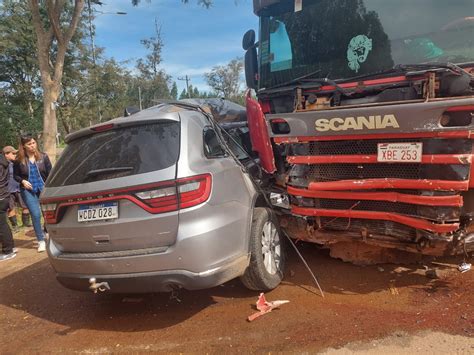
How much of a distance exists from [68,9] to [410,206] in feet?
72.0

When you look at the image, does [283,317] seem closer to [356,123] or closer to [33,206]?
[356,123]

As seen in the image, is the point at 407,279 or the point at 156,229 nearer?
the point at 156,229

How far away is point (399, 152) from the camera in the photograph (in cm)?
375

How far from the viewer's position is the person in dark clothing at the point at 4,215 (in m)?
6.64

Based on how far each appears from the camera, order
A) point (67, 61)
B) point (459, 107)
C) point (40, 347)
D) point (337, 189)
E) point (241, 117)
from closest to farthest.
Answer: point (459, 107) < point (40, 347) < point (337, 189) < point (241, 117) < point (67, 61)

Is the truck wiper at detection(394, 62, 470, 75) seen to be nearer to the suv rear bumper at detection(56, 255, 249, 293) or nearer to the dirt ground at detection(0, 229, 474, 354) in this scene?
the dirt ground at detection(0, 229, 474, 354)

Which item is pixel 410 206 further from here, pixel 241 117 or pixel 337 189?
pixel 241 117

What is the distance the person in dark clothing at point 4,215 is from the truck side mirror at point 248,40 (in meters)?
4.06

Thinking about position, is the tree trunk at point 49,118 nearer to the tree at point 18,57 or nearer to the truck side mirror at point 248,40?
the truck side mirror at point 248,40

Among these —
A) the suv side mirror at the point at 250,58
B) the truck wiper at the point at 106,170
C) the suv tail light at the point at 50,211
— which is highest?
the suv side mirror at the point at 250,58

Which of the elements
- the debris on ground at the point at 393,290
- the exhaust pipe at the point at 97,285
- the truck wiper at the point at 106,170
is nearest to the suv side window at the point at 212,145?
the truck wiper at the point at 106,170

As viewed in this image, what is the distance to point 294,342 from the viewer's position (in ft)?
11.3

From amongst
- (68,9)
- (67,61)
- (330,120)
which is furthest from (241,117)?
(67,61)

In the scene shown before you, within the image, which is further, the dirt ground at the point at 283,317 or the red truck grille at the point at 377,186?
the red truck grille at the point at 377,186
